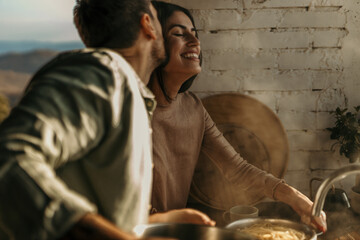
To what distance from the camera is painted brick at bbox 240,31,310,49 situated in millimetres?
2170

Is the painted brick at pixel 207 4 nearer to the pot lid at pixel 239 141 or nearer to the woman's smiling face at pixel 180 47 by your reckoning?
the woman's smiling face at pixel 180 47

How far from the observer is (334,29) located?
2201 mm

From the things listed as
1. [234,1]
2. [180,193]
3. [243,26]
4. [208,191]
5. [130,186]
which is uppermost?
[234,1]

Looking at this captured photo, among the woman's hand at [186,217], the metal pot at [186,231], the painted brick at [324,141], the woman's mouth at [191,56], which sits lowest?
the painted brick at [324,141]

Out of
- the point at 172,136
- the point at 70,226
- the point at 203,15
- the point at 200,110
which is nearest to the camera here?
the point at 70,226

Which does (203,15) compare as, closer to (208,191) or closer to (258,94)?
(258,94)

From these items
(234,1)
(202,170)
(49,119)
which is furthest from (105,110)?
(234,1)

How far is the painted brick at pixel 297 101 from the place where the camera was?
88.3 inches

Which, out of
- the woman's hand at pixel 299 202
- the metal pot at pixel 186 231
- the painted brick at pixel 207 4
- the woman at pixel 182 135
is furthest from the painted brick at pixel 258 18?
the metal pot at pixel 186 231

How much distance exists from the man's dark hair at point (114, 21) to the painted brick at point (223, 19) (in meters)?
1.21

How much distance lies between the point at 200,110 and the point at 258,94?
0.50m

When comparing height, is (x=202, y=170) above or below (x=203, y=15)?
below

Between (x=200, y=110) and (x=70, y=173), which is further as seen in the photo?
(x=200, y=110)

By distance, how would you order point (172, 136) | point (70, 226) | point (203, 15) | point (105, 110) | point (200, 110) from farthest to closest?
point (203, 15), point (200, 110), point (172, 136), point (105, 110), point (70, 226)
